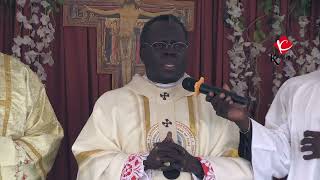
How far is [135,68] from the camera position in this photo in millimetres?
4258

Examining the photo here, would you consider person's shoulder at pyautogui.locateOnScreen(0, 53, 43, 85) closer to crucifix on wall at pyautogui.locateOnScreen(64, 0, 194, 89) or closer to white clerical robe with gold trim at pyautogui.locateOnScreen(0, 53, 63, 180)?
white clerical robe with gold trim at pyautogui.locateOnScreen(0, 53, 63, 180)

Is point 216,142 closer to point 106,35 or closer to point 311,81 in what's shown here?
point 311,81

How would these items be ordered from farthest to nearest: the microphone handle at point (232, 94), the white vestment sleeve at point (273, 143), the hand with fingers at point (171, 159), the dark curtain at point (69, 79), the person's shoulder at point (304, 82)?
the dark curtain at point (69, 79) → the person's shoulder at point (304, 82) → the white vestment sleeve at point (273, 143) → the hand with fingers at point (171, 159) → the microphone handle at point (232, 94)

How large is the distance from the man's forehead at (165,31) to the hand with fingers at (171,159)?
539 millimetres

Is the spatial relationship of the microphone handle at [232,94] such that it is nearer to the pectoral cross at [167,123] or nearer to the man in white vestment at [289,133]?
the man in white vestment at [289,133]

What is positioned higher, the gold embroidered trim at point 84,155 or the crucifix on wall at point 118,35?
the crucifix on wall at point 118,35

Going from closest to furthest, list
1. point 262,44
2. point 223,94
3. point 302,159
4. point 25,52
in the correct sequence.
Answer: point 223,94, point 302,159, point 25,52, point 262,44

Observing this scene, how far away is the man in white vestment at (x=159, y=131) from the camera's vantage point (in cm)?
325

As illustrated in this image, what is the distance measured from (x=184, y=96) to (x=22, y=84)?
0.88 meters

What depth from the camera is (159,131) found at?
3471 millimetres

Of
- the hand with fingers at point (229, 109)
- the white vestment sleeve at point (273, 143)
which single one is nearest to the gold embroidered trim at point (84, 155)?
the hand with fingers at point (229, 109)

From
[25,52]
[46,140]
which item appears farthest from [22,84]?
[25,52]

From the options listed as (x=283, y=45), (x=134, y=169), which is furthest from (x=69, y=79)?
(x=283, y=45)

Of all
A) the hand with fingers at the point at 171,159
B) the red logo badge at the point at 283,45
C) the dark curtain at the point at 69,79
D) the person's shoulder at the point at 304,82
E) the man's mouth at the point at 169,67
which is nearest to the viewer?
the hand with fingers at the point at 171,159
